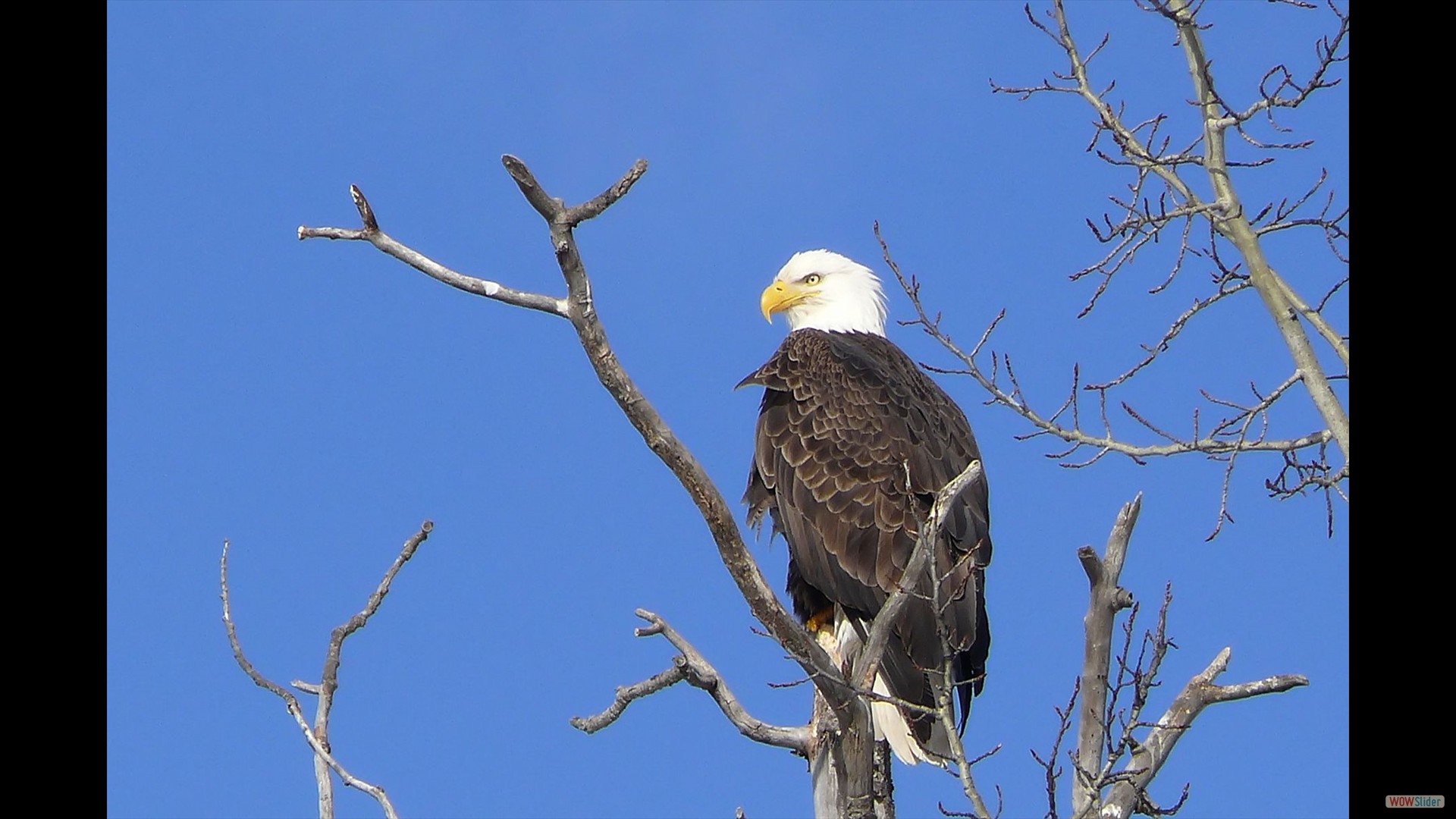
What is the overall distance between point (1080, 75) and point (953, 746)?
2536 millimetres

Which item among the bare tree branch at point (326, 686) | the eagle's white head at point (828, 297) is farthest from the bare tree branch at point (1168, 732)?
the eagle's white head at point (828, 297)

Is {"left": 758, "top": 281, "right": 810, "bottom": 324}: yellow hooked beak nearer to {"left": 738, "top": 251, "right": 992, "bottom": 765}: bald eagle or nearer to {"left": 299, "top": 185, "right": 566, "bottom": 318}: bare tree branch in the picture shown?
{"left": 738, "top": 251, "right": 992, "bottom": 765}: bald eagle

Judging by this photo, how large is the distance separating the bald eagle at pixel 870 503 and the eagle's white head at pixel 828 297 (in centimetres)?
70

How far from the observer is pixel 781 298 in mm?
6836

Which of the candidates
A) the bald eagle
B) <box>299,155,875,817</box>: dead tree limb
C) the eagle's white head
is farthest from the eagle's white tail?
the eagle's white head

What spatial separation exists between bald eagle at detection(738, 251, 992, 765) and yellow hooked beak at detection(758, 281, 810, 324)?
748 mm

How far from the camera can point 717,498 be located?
12.5ft

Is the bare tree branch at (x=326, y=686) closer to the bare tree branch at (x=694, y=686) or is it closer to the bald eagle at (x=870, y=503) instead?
the bare tree branch at (x=694, y=686)

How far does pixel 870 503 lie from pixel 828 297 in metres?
1.57

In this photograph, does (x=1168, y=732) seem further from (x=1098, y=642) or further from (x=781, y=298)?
(x=781, y=298)

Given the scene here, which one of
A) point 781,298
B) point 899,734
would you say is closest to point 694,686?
point 899,734

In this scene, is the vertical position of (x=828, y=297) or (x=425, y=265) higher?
(x=828, y=297)
